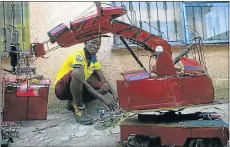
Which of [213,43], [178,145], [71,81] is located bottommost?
[178,145]

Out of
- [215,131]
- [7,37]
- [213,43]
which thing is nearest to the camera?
[215,131]

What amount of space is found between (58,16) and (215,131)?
2.24m

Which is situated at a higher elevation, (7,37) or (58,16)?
(58,16)

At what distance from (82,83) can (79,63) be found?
18cm

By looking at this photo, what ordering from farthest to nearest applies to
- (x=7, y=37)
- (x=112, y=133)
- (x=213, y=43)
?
1. (x=213, y=43)
2. (x=7, y=37)
3. (x=112, y=133)

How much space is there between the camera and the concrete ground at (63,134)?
8.41ft

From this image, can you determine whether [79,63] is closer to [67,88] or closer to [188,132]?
[67,88]

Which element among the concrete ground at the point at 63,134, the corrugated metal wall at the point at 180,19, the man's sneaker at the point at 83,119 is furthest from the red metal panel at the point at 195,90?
the corrugated metal wall at the point at 180,19

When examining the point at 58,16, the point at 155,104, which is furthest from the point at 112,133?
the point at 58,16

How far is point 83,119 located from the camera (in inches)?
121

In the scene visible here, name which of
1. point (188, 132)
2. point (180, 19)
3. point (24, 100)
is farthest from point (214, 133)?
point (180, 19)

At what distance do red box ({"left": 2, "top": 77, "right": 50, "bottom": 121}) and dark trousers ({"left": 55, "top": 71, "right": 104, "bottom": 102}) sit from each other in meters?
0.35

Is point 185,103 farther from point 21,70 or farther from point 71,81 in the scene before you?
point 21,70

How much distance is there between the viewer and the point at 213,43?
3.91 m
